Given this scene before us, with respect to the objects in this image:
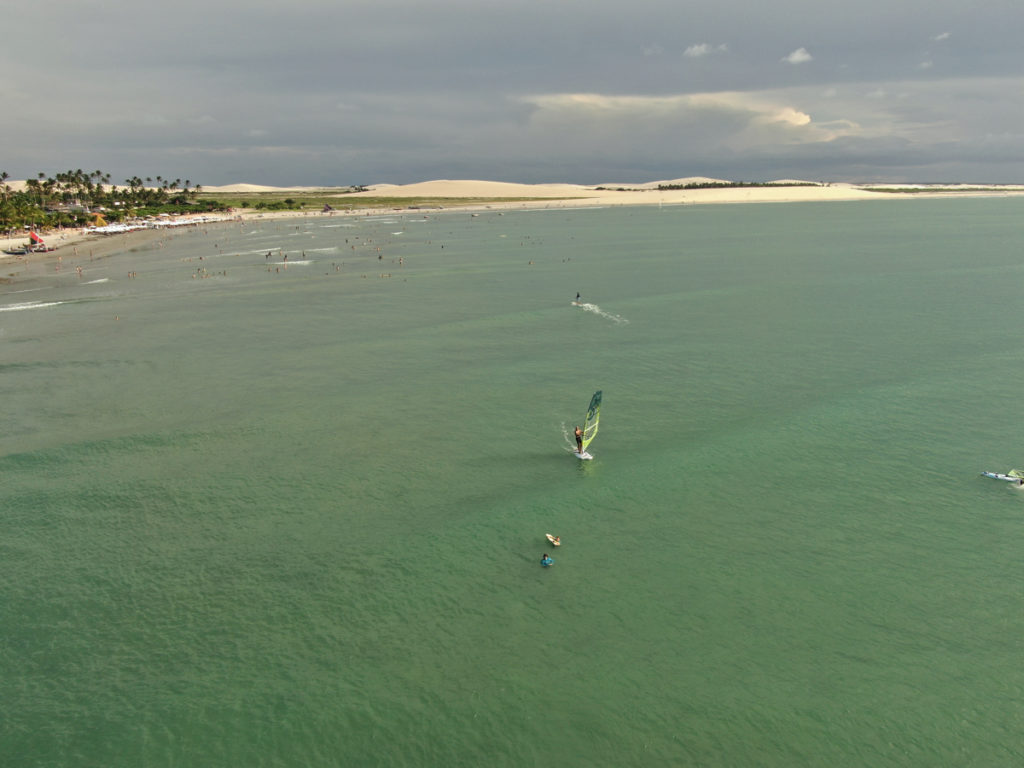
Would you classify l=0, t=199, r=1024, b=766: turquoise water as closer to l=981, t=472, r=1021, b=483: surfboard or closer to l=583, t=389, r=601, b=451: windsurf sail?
l=583, t=389, r=601, b=451: windsurf sail

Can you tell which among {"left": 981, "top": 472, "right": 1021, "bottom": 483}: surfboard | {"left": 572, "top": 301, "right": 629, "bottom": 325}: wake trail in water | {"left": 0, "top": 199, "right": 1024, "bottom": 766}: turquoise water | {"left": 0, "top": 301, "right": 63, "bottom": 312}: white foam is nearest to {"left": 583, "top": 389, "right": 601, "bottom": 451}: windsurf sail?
{"left": 0, "top": 199, "right": 1024, "bottom": 766}: turquoise water

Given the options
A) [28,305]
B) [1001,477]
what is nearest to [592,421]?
[1001,477]

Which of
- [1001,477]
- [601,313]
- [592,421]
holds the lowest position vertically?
[1001,477]

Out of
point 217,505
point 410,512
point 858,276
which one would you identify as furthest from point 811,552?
point 858,276

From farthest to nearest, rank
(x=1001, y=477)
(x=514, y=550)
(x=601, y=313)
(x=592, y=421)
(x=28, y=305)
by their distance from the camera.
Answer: (x=28, y=305), (x=601, y=313), (x=592, y=421), (x=1001, y=477), (x=514, y=550)

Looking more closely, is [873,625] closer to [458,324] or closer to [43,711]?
[43,711]

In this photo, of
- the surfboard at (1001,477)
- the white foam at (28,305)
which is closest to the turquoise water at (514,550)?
the surfboard at (1001,477)

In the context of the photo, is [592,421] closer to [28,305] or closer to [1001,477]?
[1001,477]

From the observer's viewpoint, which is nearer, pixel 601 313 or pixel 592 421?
pixel 592 421
